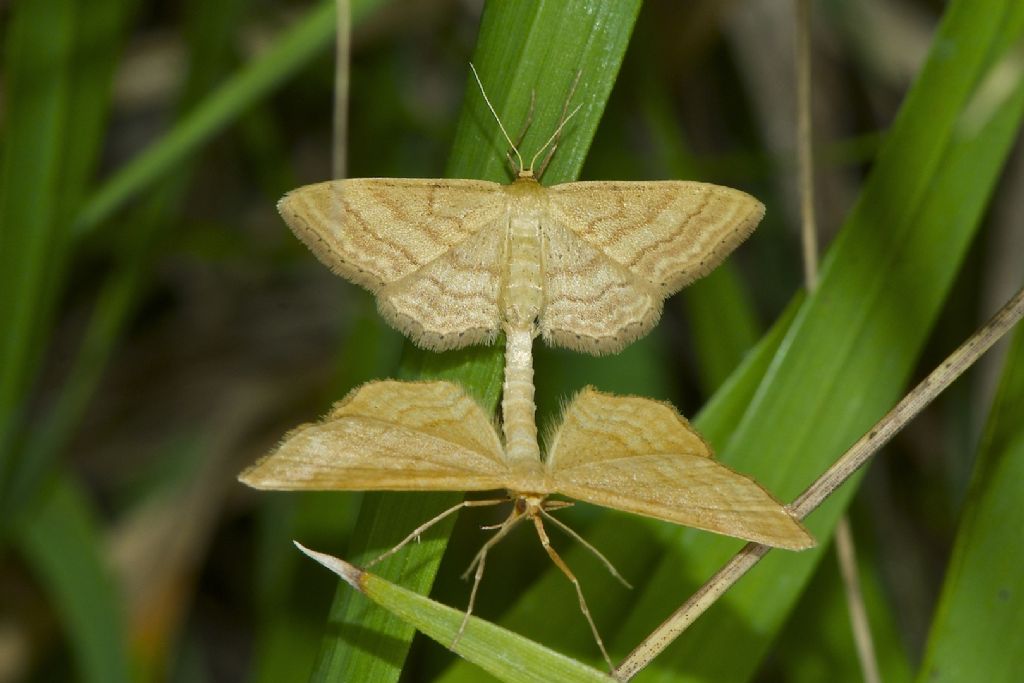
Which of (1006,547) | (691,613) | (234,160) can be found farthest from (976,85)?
(234,160)

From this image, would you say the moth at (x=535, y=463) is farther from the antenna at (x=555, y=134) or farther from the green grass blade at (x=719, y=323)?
the green grass blade at (x=719, y=323)

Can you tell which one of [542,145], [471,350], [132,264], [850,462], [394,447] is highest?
[542,145]

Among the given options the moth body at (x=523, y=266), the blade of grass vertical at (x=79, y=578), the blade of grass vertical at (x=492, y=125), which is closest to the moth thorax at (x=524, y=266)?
the moth body at (x=523, y=266)

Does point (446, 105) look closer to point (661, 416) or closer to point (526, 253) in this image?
point (526, 253)

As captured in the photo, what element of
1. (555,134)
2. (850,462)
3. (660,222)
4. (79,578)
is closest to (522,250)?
(660,222)

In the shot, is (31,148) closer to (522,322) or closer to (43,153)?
(43,153)

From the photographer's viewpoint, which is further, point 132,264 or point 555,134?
point 132,264

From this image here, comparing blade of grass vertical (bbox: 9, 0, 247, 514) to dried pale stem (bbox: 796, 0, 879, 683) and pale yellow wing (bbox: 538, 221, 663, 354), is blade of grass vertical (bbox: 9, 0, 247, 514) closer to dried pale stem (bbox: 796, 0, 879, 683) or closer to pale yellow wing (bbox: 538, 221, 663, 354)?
pale yellow wing (bbox: 538, 221, 663, 354)
